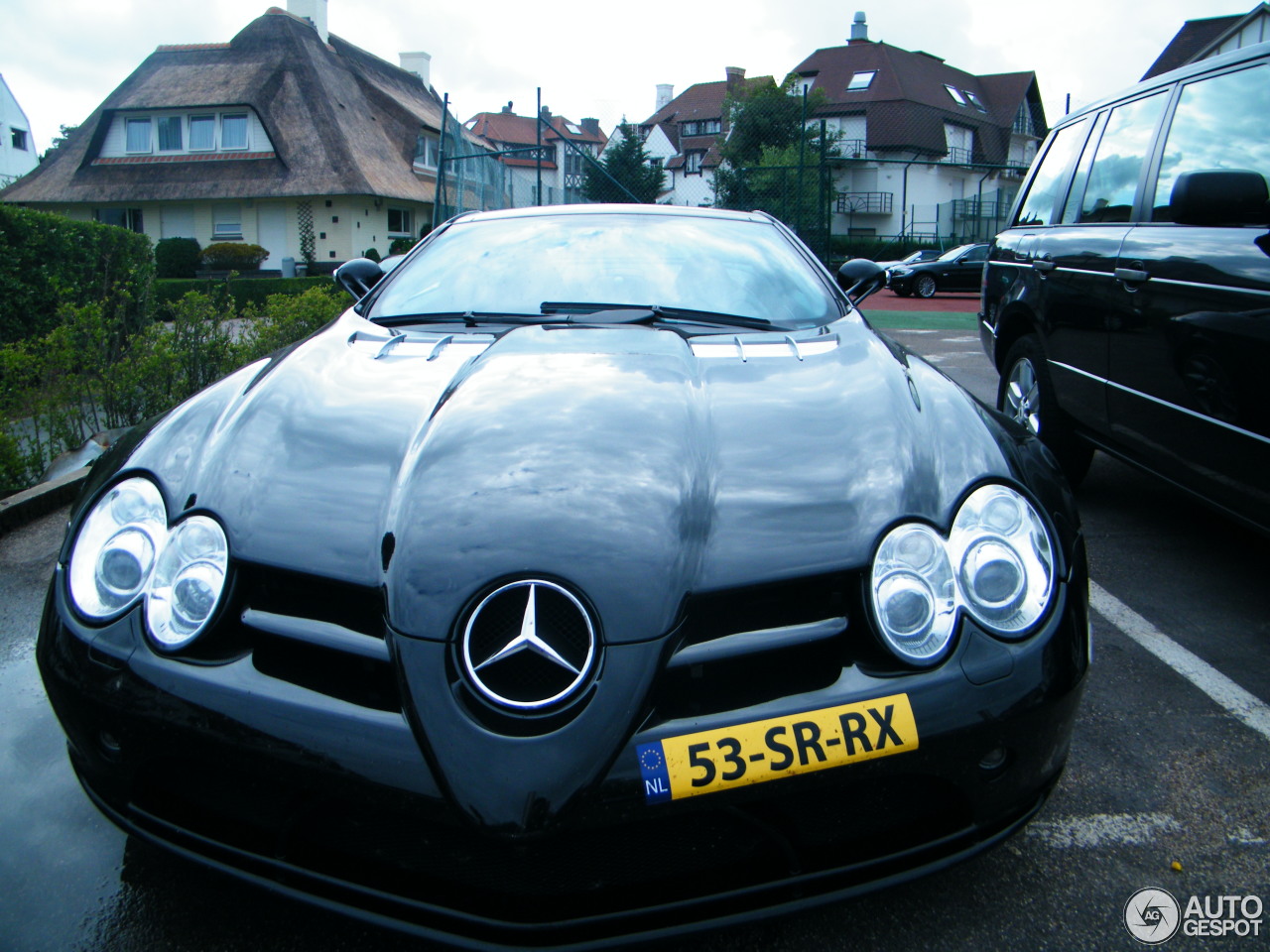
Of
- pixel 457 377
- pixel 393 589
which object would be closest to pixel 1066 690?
pixel 393 589

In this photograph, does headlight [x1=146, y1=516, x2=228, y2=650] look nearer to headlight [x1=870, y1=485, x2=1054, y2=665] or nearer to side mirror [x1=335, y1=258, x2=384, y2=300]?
headlight [x1=870, y1=485, x2=1054, y2=665]

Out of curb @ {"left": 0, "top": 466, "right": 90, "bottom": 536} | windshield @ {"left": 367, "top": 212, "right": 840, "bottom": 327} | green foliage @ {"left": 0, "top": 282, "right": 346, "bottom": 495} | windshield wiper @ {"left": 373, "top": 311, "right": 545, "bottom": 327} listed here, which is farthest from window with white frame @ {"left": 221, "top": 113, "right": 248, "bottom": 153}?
windshield wiper @ {"left": 373, "top": 311, "right": 545, "bottom": 327}

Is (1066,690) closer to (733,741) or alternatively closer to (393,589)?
(733,741)

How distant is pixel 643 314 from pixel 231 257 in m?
30.8

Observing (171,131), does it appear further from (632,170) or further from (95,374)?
(95,374)

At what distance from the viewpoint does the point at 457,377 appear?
2.10 meters

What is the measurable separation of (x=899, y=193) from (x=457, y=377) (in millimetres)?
45541

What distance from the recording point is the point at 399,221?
122ft

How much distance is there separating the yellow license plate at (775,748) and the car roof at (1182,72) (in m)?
2.82

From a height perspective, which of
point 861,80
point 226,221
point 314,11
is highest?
point 861,80

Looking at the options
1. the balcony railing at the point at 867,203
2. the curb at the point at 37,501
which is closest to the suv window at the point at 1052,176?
the curb at the point at 37,501

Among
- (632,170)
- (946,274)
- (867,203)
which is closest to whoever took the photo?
(946,274)

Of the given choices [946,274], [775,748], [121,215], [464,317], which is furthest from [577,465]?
[121,215]

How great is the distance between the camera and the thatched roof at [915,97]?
45125 millimetres
